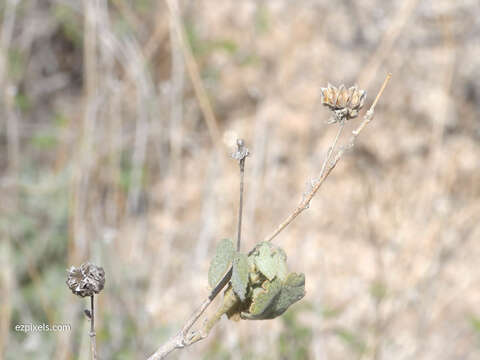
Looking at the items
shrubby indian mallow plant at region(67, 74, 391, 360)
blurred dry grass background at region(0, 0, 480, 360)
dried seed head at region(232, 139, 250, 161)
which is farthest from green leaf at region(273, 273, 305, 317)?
blurred dry grass background at region(0, 0, 480, 360)

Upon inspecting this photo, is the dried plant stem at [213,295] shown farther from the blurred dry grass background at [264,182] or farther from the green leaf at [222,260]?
the blurred dry grass background at [264,182]

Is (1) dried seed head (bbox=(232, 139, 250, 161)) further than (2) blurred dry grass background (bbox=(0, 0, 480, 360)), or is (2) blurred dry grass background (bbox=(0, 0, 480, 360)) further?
(2) blurred dry grass background (bbox=(0, 0, 480, 360))

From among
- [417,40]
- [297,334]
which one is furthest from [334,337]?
[417,40]

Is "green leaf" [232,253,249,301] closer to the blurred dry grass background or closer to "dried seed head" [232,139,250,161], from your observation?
"dried seed head" [232,139,250,161]

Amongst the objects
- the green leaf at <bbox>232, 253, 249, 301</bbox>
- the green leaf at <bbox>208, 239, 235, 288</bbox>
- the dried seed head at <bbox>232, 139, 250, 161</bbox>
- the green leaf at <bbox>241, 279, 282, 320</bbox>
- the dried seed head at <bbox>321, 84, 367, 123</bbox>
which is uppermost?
the dried seed head at <bbox>321, 84, 367, 123</bbox>

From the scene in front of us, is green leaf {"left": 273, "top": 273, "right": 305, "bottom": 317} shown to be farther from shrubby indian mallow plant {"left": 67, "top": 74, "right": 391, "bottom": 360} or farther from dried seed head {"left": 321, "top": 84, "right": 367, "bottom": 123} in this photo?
dried seed head {"left": 321, "top": 84, "right": 367, "bottom": 123}

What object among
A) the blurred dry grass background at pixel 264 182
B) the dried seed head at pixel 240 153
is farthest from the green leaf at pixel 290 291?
the blurred dry grass background at pixel 264 182

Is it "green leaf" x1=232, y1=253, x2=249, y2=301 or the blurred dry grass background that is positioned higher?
the blurred dry grass background
